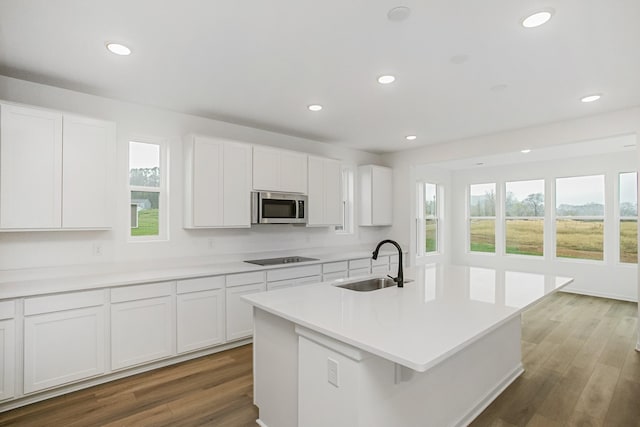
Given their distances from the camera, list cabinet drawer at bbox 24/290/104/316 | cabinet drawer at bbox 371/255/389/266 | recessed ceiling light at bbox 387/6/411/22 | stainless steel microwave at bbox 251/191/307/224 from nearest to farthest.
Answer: recessed ceiling light at bbox 387/6/411/22
cabinet drawer at bbox 24/290/104/316
stainless steel microwave at bbox 251/191/307/224
cabinet drawer at bbox 371/255/389/266

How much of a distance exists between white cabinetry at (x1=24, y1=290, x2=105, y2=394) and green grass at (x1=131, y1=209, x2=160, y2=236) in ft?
3.13

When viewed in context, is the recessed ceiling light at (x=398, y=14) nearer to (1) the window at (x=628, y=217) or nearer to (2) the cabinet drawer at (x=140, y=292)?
(2) the cabinet drawer at (x=140, y=292)

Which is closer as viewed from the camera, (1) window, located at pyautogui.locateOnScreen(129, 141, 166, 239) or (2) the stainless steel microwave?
(1) window, located at pyautogui.locateOnScreen(129, 141, 166, 239)

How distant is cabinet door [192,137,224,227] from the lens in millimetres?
3662

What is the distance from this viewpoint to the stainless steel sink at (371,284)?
8.96ft

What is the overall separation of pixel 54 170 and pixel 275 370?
2424 mm

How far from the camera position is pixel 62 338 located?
2.59m

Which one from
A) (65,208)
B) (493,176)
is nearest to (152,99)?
(65,208)

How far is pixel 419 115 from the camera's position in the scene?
3.89 metres

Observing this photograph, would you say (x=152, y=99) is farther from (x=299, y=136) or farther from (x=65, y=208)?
(x=299, y=136)

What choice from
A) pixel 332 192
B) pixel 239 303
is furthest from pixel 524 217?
pixel 239 303

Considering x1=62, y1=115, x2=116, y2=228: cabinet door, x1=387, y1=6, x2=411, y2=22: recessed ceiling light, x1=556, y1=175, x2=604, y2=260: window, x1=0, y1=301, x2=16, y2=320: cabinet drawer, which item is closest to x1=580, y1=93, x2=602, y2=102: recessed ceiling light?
x1=387, y1=6, x2=411, y2=22: recessed ceiling light

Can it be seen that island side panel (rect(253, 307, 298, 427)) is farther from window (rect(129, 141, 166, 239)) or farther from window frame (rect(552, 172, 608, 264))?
window frame (rect(552, 172, 608, 264))

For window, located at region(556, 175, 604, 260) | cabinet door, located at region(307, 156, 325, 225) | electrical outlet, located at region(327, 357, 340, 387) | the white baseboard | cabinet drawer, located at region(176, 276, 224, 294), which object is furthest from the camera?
window, located at region(556, 175, 604, 260)
